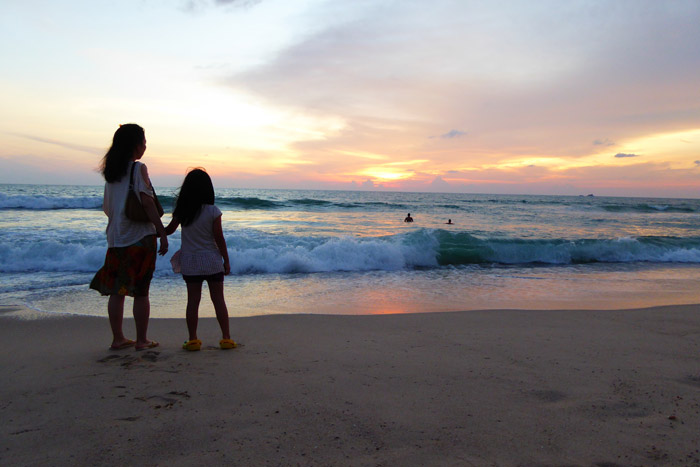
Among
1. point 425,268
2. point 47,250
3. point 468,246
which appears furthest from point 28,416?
point 468,246

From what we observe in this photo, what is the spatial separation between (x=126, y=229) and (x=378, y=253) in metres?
7.77

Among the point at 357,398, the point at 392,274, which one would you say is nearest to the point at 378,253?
the point at 392,274

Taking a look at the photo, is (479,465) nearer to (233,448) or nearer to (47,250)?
(233,448)

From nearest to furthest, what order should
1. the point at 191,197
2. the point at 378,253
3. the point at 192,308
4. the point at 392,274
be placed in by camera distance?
the point at 191,197
the point at 192,308
the point at 392,274
the point at 378,253

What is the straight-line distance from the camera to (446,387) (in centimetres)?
304

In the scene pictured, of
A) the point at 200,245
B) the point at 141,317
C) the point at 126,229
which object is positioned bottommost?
the point at 141,317

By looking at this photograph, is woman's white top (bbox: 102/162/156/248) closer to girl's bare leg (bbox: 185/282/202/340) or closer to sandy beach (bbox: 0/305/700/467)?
girl's bare leg (bbox: 185/282/202/340)

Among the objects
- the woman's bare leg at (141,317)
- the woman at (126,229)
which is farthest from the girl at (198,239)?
the woman's bare leg at (141,317)

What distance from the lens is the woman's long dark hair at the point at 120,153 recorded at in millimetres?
3600

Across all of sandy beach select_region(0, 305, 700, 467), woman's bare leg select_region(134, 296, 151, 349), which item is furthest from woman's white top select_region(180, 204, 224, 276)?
sandy beach select_region(0, 305, 700, 467)

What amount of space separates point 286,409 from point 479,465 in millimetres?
1226

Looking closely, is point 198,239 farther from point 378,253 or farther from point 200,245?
point 378,253

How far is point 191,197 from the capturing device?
148 inches

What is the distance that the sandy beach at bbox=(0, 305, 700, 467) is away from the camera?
223 centimetres
